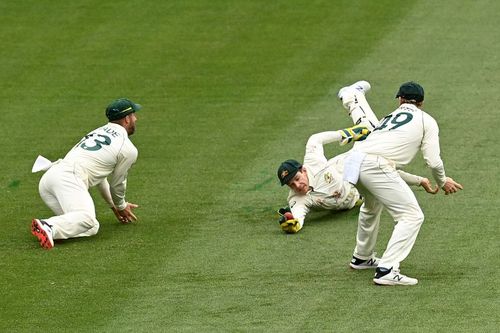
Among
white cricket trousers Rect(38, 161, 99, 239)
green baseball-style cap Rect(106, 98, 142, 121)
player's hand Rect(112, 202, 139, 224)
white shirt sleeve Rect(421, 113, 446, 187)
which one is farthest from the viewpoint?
player's hand Rect(112, 202, 139, 224)

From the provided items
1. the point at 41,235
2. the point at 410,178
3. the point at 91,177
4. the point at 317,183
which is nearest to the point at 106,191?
the point at 91,177

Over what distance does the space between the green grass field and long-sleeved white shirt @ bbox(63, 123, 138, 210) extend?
1.92ft

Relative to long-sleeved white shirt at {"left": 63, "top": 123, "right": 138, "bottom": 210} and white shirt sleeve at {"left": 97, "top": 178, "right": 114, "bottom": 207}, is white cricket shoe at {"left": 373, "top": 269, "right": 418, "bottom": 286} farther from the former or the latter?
white shirt sleeve at {"left": 97, "top": 178, "right": 114, "bottom": 207}

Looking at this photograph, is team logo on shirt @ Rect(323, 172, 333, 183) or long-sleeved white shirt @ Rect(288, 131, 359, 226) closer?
long-sleeved white shirt @ Rect(288, 131, 359, 226)

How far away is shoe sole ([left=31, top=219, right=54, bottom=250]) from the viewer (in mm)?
14516

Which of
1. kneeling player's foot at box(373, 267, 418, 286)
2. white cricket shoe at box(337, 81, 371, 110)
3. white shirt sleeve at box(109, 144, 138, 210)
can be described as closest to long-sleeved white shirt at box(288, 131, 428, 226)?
white cricket shoe at box(337, 81, 371, 110)

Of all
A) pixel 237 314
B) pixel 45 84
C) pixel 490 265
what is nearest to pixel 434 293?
pixel 490 265

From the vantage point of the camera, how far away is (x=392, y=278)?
12930 millimetres

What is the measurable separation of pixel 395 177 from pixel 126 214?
148 inches

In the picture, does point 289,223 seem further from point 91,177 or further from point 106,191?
point 91,177

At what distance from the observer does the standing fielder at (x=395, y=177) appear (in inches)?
512

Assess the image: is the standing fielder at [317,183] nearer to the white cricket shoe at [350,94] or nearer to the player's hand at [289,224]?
the player's hand at [289,224]

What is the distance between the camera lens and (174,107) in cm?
2038

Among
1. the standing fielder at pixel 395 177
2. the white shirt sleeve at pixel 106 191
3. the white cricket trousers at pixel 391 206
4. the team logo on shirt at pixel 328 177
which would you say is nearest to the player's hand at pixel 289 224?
the team logo on shirt at pixel 328 177
